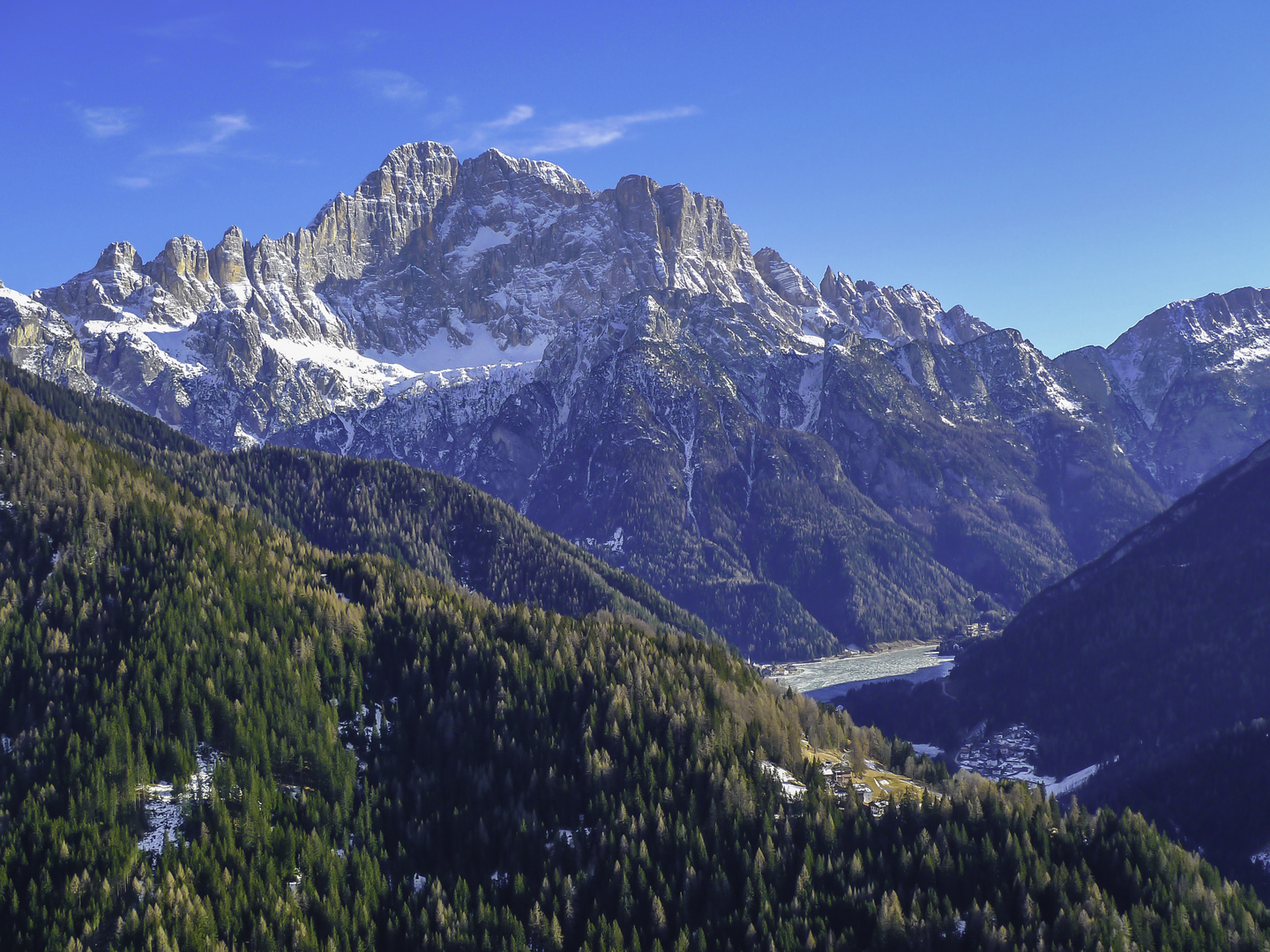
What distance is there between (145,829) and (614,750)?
214ft

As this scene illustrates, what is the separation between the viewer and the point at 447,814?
162125 mm

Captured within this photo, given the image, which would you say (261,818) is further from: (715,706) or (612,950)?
(715,706)

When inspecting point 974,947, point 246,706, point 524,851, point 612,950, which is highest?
point 246,706

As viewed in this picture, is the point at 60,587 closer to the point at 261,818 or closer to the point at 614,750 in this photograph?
the point at 261,818

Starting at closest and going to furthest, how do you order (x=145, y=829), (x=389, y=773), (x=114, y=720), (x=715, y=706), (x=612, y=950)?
(x=612, y=950), (x=145, y=829), (x=114, y=720), (x=389, y=773), (x=715, y=706)

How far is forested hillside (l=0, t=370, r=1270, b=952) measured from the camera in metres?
133

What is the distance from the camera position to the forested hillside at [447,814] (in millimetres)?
133125

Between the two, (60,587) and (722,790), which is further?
(60,587)

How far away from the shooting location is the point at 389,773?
170 metres

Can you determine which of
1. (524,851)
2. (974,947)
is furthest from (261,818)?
(974,947)

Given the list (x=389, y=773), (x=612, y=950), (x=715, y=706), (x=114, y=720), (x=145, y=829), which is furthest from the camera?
(x=715, y=706)

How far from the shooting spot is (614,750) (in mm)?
A: 171000

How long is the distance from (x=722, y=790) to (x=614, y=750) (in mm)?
19898

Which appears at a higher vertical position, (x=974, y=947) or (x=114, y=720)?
(x=114, y=720)
